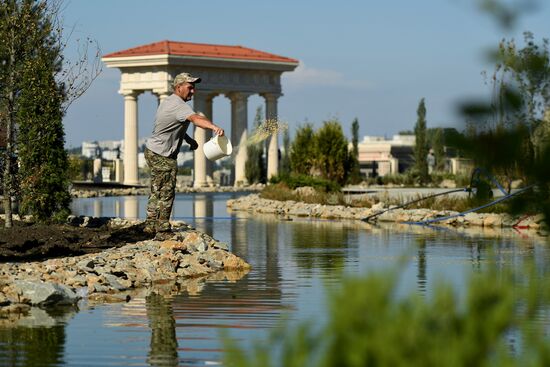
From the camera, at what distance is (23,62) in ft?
63.0

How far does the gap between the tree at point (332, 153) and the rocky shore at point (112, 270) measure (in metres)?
32.6

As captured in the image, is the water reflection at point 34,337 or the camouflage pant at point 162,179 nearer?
the water reflection at point 34,337

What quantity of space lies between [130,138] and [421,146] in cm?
2385

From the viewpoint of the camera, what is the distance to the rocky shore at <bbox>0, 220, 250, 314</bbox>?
423 inches

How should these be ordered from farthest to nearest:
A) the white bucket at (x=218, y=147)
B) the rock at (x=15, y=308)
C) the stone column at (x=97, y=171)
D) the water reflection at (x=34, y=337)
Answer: the stone column at (x=97, y=171)
the white bucket at (x=218, y=147)
the rock at (x=15, y=308)
the water reflection at (x=34, y=337)

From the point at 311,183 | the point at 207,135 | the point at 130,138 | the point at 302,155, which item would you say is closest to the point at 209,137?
the point at 207,135

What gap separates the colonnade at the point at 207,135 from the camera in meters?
81.6

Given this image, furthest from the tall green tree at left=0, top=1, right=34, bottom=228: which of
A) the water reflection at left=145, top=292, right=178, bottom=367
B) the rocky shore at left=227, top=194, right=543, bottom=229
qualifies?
the rocky shore at left=227, top=194, right=543, bottom=229

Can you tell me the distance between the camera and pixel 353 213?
1231 inches

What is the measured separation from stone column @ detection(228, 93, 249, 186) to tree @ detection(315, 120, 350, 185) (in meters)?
32.7

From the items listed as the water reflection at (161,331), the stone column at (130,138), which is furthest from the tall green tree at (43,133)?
the stone column at (130,138)

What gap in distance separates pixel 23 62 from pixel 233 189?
5667cm

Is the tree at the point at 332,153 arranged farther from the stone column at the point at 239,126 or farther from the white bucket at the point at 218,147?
the white bucket at the point at 218,147

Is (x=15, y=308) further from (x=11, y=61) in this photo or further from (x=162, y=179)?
(x=11, y=61)
